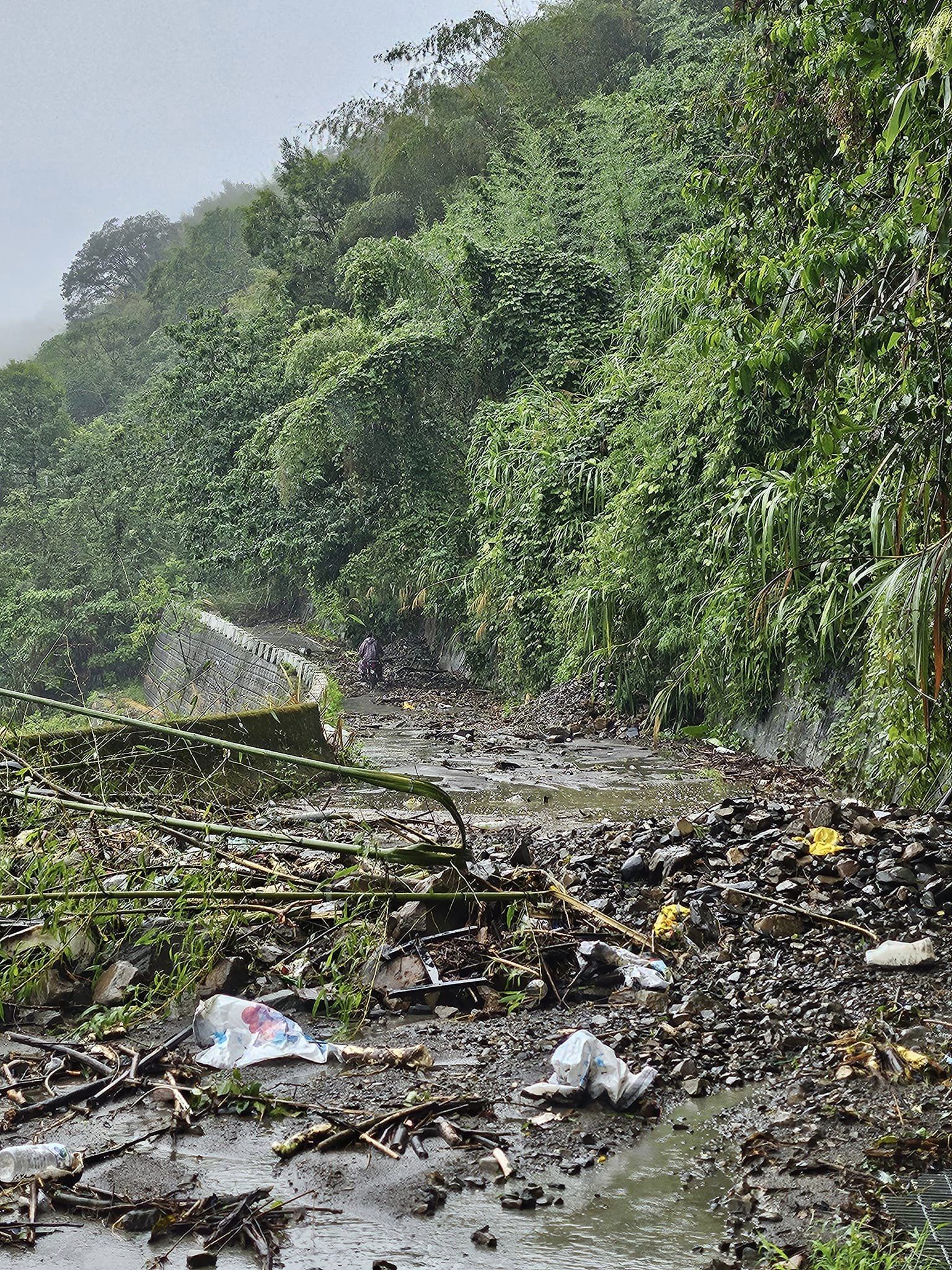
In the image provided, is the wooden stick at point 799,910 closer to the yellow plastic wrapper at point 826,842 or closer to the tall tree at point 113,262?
the yellow plastic wrapper at point 826,842

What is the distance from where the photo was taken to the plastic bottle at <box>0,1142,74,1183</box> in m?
2.44

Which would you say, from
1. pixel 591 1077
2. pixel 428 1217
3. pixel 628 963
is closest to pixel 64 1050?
pixel 428 1217

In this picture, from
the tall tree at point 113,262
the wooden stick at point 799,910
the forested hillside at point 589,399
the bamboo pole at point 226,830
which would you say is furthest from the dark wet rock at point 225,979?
the tall tree at point 113,262

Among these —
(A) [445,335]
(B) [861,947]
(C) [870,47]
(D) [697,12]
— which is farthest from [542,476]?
(D) [697,12]

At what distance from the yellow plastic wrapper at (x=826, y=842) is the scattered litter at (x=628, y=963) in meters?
1.11

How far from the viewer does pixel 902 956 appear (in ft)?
11.5

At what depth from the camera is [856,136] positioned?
5777mm

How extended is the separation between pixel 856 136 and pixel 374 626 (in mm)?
13467

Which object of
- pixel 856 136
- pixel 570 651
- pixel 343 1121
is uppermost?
pixel 856 136

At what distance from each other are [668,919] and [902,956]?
805 millimetres

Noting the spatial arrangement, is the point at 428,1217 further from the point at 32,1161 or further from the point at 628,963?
the point at 628,963

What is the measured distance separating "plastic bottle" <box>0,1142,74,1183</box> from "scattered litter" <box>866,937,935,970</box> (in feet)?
7.86

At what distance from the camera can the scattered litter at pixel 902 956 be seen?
11.4ft

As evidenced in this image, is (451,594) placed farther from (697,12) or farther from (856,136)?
(697,12)
